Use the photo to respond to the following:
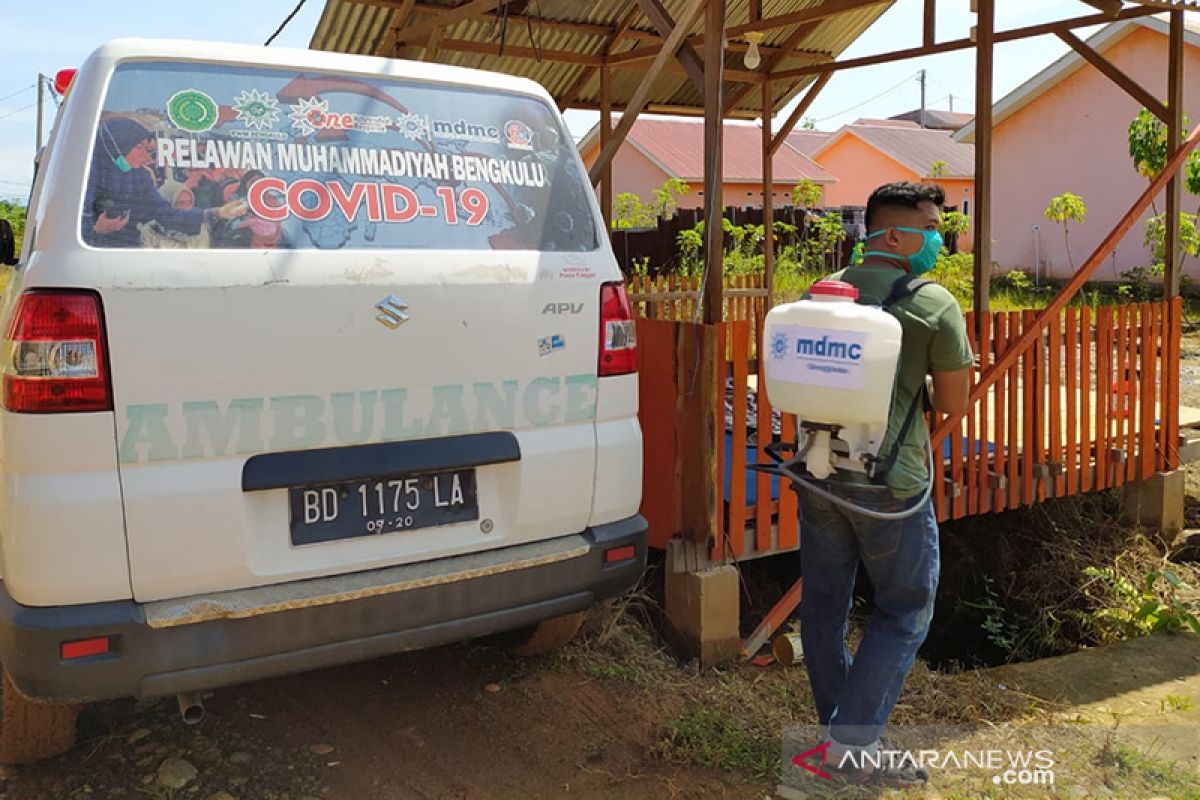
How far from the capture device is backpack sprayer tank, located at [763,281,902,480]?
2787mm

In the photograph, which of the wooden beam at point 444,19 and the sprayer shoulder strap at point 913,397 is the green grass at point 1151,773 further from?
the wooden beam at point 444,19

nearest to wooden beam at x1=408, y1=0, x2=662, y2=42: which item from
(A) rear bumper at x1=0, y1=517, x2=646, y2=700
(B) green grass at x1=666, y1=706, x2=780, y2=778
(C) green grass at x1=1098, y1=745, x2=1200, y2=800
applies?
(A) rear bumper at x1=0, y1=517, x2=646, y2=700

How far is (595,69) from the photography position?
918cm

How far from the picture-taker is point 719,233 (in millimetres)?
3955

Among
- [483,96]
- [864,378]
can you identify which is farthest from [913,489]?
[483,96]

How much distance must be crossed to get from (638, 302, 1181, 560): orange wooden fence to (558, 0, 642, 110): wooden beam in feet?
12.4

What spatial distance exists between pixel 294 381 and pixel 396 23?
193 inches

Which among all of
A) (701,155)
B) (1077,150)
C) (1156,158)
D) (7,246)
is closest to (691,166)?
(701,155)

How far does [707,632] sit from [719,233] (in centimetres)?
153

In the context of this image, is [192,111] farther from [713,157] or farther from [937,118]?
[937,118]

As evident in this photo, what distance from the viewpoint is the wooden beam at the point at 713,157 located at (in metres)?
3.96

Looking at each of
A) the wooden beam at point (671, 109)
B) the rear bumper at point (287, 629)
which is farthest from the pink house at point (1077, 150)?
the rear bumper at point (287, 629)

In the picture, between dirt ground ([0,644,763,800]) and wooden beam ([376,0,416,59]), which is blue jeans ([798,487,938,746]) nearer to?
dirt ground ([0,644,763,800])

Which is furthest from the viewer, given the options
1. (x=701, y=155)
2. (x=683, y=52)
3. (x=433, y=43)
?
(x=701, y=155)
